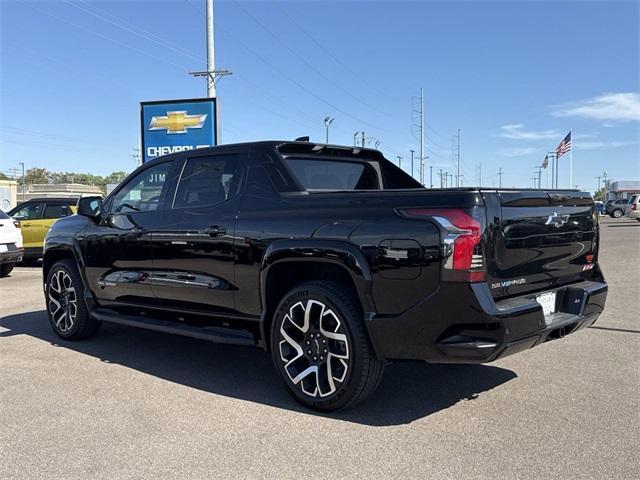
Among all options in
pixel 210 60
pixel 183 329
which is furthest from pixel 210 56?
pixel 183 329

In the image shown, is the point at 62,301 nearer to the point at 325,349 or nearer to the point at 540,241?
the point at 325,349

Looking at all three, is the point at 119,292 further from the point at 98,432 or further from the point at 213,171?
the point at 98,432

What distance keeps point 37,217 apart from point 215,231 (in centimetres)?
1199

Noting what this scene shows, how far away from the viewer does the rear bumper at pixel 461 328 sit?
11.4 feet

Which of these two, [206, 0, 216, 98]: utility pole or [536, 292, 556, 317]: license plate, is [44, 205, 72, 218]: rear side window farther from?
[536, 292, 556, 317]: license plate

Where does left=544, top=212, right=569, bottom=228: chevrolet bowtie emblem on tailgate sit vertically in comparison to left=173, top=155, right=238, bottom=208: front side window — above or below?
below

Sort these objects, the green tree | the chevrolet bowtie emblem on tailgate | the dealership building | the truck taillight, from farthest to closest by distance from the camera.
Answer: the green tree → the dealership building → the chevrolet bowtie emblem on tailgate → the truck taillight

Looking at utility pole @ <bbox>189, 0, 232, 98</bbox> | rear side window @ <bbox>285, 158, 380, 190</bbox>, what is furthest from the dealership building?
rear side window @ <bbox>285, 158, 380, 190</bbox>

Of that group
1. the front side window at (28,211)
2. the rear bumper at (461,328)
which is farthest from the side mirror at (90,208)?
the front side window at (28,211)

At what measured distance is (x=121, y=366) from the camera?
212 inches

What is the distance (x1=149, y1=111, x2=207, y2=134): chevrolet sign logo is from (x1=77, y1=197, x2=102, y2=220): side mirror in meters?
11.8

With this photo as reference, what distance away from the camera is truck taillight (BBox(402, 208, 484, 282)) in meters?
3.46

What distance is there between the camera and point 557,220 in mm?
4188

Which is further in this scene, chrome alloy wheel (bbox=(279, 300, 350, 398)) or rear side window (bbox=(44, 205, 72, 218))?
rear side window (bbox=(44, 205, 72, 218))
